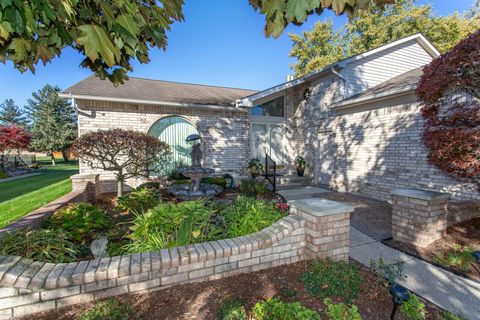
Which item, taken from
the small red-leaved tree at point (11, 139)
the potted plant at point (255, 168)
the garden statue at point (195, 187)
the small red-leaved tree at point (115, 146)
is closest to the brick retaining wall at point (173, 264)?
the garden statue at point (195, 187)

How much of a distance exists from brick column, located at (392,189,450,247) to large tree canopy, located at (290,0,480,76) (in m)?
14.1

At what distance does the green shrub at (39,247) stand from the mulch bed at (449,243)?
4.79 m

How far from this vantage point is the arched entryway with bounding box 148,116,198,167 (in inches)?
335

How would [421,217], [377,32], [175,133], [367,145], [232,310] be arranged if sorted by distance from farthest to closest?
[377,32] → [175,133] → [367,145] → [421,217] → [232,310]

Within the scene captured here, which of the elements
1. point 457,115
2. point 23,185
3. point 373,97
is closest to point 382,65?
point 373,97

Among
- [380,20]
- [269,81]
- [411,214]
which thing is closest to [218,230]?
[411,214]

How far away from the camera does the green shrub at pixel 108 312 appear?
178 cm

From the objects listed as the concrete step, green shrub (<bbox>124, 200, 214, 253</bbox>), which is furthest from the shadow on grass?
the concrete step

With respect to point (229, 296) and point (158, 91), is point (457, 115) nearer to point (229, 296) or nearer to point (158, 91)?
point (229, 296)

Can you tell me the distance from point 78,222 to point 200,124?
6180 mm

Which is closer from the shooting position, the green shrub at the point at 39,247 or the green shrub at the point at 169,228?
the green shrub at the point at 39,247

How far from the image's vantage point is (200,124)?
355 inches

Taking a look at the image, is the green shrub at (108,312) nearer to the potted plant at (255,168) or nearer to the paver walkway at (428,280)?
the paver walkway at (428,280)

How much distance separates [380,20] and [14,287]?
24419 millimetres
